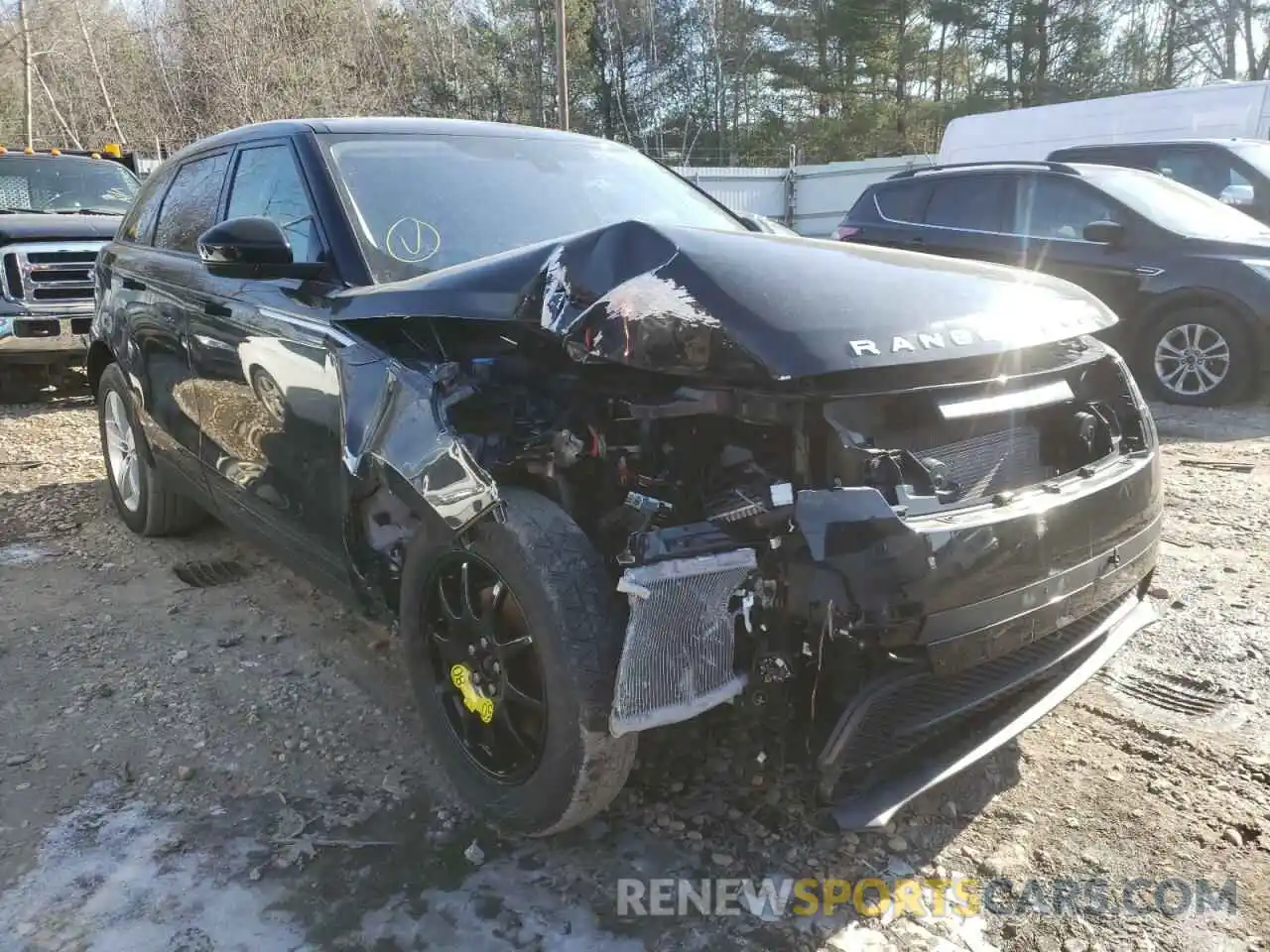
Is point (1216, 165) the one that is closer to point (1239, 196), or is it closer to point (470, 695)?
point (1239, 196)

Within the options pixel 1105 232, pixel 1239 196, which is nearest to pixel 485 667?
pixel 1105 232

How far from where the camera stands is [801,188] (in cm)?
2128

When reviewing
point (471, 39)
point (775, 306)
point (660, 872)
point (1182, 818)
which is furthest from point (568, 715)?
point (471, 39)

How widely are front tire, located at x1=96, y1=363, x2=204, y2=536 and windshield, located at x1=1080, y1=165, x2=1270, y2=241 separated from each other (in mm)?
6635

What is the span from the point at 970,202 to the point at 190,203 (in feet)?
19.8

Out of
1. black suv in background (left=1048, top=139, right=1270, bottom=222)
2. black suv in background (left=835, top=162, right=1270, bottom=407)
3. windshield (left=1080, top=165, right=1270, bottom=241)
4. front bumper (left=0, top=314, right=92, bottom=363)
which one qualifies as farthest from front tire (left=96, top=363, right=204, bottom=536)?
black suv in background (left=1048, top=139, right=1270, bottom=222)

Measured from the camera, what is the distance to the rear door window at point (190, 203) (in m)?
3.78

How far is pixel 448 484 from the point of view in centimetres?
226

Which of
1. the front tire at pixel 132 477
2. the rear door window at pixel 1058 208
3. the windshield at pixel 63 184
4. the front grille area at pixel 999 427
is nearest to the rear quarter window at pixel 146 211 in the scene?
the front tire at pixel 132 477

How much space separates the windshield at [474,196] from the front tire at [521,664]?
3.16ft

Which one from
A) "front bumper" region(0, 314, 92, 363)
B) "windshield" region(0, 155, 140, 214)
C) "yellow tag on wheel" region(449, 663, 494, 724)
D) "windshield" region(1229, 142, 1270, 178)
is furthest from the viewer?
"windshield" region(0, 155, 140, 214)

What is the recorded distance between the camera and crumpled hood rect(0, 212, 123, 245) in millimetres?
7562

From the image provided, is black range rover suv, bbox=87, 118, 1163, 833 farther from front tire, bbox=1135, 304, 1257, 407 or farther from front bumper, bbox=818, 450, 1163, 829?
front tire, bbox=1135, 304, 1257, 407

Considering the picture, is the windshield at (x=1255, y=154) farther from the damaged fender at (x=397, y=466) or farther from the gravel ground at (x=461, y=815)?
the damaged fender at (x=397, y=466)
